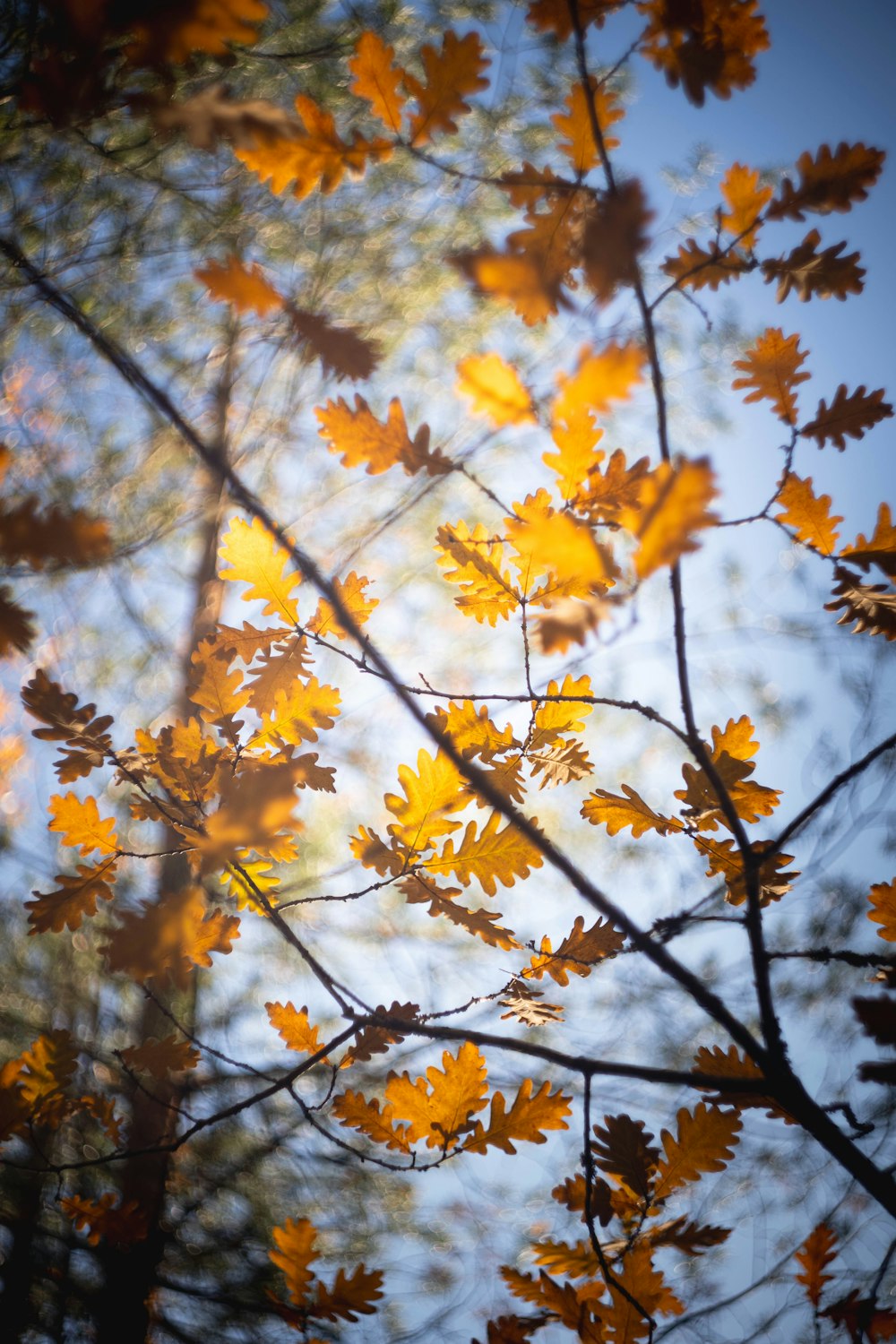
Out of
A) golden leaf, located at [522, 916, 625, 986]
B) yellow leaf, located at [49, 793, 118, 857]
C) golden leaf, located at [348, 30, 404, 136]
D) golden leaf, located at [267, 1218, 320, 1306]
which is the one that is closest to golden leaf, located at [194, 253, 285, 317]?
golden leaf, located at [348, 30, 404, 136]

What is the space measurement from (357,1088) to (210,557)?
2.38 metres

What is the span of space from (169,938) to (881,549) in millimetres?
1268

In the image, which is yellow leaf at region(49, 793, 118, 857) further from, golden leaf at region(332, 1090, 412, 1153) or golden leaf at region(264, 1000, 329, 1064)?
golden leaf at region(332, 1090, 412, 1153)

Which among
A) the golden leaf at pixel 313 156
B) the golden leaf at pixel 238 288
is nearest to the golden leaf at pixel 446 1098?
the golden leaf at pixel 238 288

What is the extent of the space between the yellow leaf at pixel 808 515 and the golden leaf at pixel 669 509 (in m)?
0.39

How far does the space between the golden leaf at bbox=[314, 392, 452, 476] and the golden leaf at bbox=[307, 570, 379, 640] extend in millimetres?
247

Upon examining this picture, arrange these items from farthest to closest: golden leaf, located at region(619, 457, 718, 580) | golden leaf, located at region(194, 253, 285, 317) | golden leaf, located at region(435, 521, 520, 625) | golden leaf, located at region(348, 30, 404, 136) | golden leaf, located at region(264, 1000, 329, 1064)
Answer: golden leaf, located at region(264, 1000, 329, 1064) → golden leaf, located at region(435, 521, 520, 625) → golden leaf, located at region(194, 253, 285, 317) → golden leaf, located at region(348, 30, 404, 136) → golden leaf, located at region(619, 457, 718, 580)

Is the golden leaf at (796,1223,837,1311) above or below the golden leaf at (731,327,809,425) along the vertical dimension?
below

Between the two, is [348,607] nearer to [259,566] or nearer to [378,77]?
[259,566]

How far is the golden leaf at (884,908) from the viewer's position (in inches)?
41.3

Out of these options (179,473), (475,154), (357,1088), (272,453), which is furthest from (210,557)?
(357,1088)

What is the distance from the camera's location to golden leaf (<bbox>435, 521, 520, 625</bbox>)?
1.05 m

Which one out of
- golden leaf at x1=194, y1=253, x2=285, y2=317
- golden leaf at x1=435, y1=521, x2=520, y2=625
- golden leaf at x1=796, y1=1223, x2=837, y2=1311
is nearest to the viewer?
golden leaf at x1=194, y1=253, x2=285, y2=317

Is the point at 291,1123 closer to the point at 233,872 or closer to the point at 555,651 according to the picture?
the point at 233,872
